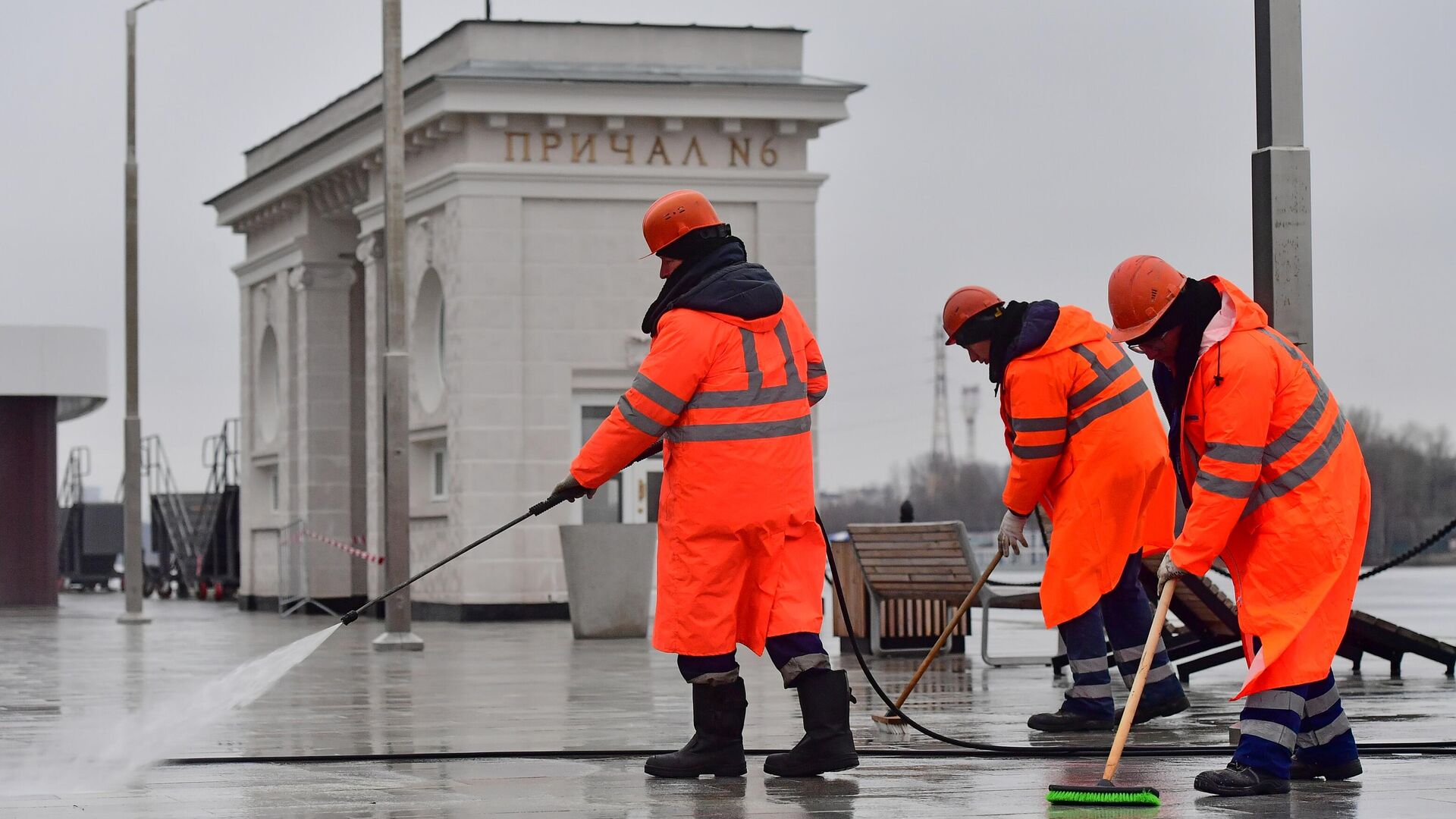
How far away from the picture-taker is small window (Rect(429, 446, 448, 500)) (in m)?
26.6

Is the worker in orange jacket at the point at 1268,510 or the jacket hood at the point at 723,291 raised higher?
the jacket hood at the point at 723,291

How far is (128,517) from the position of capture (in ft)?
90.3

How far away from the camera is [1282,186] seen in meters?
8.68

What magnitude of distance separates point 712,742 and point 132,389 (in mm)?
21178

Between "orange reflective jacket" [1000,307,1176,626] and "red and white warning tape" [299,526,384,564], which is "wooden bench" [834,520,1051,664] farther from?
"red and white warning tape" [299,526,384,564]

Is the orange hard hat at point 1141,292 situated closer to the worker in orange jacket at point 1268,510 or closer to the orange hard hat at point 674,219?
the worker in orange jacket at point 1268,510

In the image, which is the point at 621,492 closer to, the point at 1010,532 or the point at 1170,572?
the point at 1010,532

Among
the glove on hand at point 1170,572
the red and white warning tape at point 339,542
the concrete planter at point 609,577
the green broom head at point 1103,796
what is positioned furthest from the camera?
the red and white warning tape at point 339,542

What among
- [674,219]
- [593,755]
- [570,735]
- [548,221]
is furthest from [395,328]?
[674,219]

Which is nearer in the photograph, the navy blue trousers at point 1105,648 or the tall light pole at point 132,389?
the navy blue trousers at point 1105,648

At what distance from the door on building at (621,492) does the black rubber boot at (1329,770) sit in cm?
1785

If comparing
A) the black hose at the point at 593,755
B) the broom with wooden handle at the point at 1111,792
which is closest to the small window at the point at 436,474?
the black hose at the point at 593,755

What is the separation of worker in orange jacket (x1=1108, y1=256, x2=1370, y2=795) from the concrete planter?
41.1 ft

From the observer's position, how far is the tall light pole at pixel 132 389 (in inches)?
1062
